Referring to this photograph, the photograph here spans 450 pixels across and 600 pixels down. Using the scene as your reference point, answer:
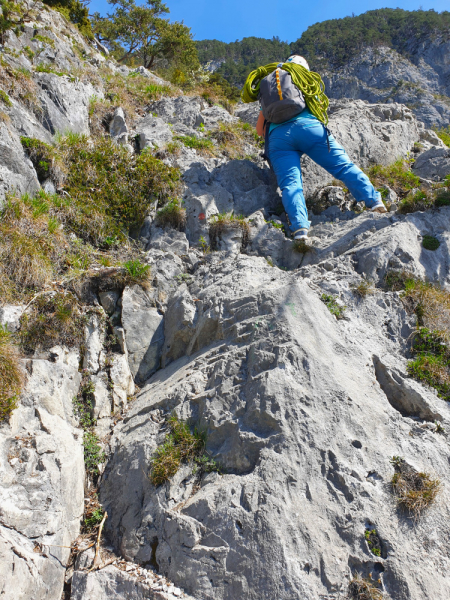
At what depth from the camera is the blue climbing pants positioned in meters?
6.34

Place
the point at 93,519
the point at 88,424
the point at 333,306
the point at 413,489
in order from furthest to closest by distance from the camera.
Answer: the point at 333,306 < the point at 88,424 < the point at 93,519 < the point at 413,489

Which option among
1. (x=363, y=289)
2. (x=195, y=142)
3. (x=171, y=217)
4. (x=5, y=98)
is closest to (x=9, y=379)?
(x=171, y=217)

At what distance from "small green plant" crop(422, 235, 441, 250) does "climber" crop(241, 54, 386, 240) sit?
92 centimetres

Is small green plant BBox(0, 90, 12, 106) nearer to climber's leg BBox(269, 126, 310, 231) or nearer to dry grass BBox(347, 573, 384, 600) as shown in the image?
climber's leg BBox(269, 126, 310, 231)

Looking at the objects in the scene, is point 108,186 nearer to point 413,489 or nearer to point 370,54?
point 413,489

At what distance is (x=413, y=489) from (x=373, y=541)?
0.56 m

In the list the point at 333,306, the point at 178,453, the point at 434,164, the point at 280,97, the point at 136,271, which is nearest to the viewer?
the point at 178,453

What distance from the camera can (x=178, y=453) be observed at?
3.79m

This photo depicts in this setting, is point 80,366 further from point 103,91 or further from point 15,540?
point 103,91

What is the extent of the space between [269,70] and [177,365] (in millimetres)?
5757

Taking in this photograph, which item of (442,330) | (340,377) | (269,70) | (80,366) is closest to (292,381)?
(340,377)

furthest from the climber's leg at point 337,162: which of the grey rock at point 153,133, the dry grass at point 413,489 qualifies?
the dry grass at point 413,489

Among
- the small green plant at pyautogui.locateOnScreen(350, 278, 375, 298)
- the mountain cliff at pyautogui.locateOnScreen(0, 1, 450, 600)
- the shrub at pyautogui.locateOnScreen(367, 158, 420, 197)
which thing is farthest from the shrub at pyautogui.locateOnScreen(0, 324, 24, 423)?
the shrub at pyautogui.locateOnScreen(367, 158, 420, 197)

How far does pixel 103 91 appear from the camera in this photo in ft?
32.0
